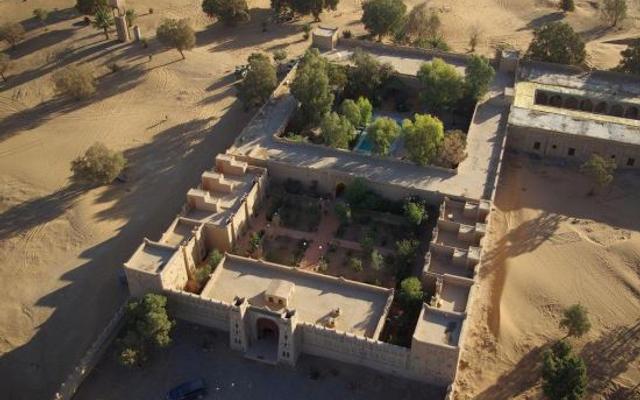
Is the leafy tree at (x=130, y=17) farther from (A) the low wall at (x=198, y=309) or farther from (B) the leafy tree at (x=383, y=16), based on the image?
(A) the low wall at (x=198, y=309)

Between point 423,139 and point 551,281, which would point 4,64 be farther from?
point 551,281

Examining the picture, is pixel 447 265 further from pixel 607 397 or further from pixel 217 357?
pixel 217 357

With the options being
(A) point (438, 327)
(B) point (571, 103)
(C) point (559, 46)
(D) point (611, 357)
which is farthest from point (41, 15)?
(D) point (611, 357)

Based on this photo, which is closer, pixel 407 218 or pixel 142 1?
pixel 407 218

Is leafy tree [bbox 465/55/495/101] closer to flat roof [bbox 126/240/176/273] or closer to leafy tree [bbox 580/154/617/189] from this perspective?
leafy tree [bbox 580/154/617/189]

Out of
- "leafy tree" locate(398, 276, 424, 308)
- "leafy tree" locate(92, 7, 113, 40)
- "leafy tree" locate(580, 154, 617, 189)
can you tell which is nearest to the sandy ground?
"leafy tree" locate(580, 154, 617, 189)

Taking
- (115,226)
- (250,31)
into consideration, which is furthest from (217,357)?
(250,31)
